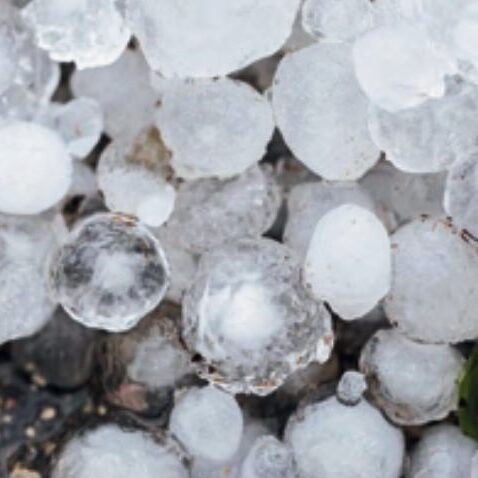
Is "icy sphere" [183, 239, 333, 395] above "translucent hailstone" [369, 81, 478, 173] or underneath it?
underneath

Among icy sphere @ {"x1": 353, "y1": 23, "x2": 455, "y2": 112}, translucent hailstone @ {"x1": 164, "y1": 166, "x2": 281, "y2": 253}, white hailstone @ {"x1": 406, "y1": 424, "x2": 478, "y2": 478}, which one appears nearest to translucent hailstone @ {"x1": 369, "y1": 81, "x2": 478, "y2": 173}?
icy sphere @ {"x1": 353, "y1": 23, "x2": 455, "y2": 112}

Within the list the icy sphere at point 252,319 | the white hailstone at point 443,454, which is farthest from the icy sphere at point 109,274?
the white hailstone at point 443,454

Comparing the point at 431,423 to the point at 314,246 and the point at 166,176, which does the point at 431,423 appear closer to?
the point at 314,246

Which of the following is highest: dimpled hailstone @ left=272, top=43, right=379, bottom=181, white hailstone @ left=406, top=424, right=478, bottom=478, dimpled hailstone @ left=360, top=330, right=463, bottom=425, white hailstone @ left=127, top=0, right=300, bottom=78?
white hailstone @ left=127, top=0, right=300, bottom=78

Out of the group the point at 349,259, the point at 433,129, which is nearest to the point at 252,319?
the point at 349,259

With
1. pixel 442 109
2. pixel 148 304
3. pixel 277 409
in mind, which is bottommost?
pixel 277 409

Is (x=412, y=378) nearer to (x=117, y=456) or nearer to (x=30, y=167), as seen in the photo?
(x=117, y=456)

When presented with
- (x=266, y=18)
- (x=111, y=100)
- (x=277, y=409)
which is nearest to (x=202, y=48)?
(x=266, y=18)

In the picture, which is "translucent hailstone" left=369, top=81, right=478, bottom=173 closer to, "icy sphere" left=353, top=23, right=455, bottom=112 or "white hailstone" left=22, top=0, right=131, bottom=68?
"icy sphere" left=353, top=23, right=455, bottom=112
